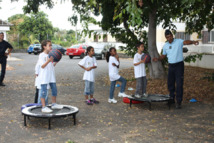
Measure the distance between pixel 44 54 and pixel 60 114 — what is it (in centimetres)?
150

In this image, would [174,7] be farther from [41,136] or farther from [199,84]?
[41,136]

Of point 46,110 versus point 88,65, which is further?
point 88,65

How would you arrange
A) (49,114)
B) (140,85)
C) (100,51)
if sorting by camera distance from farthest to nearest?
(100,51) < (140,85) < (49,114)

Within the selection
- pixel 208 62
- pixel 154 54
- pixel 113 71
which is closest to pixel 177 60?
pixel 113 71

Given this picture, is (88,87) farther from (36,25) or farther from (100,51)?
(36,25)

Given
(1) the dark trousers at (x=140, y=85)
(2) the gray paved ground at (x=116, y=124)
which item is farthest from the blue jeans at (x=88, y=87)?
(1) the dark trousers at (x=140, y=85)

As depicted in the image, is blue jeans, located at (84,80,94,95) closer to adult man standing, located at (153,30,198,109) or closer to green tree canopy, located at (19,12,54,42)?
adult man standing, located at (153,30,198,109)

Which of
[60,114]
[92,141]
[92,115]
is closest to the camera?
[92,141]

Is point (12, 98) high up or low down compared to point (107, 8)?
down

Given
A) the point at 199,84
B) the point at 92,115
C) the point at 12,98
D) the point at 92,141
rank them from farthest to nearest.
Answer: the point at 199,84, the point at 12,98, the point at 92,115, the point at 92,141

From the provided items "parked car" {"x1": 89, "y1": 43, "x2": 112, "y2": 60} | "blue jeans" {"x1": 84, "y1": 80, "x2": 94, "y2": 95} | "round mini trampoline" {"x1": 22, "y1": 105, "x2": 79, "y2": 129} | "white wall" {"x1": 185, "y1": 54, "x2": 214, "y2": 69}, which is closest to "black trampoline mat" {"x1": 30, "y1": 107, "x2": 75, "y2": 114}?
"round mini trampoline" {"x1": 22, "y1": 105, "x2": 79, "y2": 129}

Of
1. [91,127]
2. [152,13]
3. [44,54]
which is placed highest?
[152,13]

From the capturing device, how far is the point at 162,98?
846cm

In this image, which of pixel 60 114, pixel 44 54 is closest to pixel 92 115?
pixel 60 114
